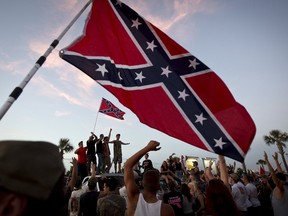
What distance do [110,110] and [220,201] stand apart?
10.3 meters

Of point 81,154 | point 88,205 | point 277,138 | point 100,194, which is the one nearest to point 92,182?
point 100,194

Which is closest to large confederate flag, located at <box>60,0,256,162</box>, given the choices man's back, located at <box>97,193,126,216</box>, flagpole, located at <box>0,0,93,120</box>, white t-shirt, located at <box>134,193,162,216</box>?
flagpole, located at <box>0,0,93,120</box>

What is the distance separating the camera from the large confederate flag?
14.1 ft

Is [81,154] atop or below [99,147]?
below

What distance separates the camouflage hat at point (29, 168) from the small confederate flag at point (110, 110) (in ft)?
38.8

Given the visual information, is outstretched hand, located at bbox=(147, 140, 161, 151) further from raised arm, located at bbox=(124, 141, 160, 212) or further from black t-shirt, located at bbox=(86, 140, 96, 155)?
black t-shirt, located at bbox=(86, 140, 96, 155)

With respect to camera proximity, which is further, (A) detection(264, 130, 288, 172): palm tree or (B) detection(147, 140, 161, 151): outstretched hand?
(A) detection(264, 130, 288, 172): palm tree

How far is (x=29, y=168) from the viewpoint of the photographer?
3.29 feet

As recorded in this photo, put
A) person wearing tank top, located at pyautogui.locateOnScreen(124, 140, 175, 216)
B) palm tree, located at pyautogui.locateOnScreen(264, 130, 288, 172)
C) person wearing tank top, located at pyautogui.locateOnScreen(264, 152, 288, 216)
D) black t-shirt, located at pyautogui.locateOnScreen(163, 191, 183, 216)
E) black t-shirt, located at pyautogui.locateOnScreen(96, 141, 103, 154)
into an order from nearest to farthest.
A: person wearing tank top, located at pyautogui.locateOnScreen(124, 140, 175, 216) < person wearing tank top, located at pyautogui.locateOnScreen(264, 152, 288, 216) < black t-shirt, located at pyautogui.locateOnScreen(163, 191, 183, 216) < black t-shirt, located at pyautogui.locateOnScreen(96, 141, 103, 154) < palm tree, located at pyautogui.locateOnScreen(264, 130, 288, 172)

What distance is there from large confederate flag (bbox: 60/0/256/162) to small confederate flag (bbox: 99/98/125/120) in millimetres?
7863

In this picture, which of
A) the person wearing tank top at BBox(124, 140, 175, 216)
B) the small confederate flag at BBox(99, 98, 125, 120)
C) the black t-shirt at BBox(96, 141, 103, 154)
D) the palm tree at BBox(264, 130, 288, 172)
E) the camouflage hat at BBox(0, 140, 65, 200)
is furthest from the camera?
the palm tree at BBox(264, 130, 288, 172)

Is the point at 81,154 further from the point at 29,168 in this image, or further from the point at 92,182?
the point at 29,168

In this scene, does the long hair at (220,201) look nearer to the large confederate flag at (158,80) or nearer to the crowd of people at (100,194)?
the crowd of people at (100,194)

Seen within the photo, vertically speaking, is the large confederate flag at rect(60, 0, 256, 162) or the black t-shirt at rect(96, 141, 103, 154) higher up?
the black t-shirt at rect(96, 141, 103, 154)
